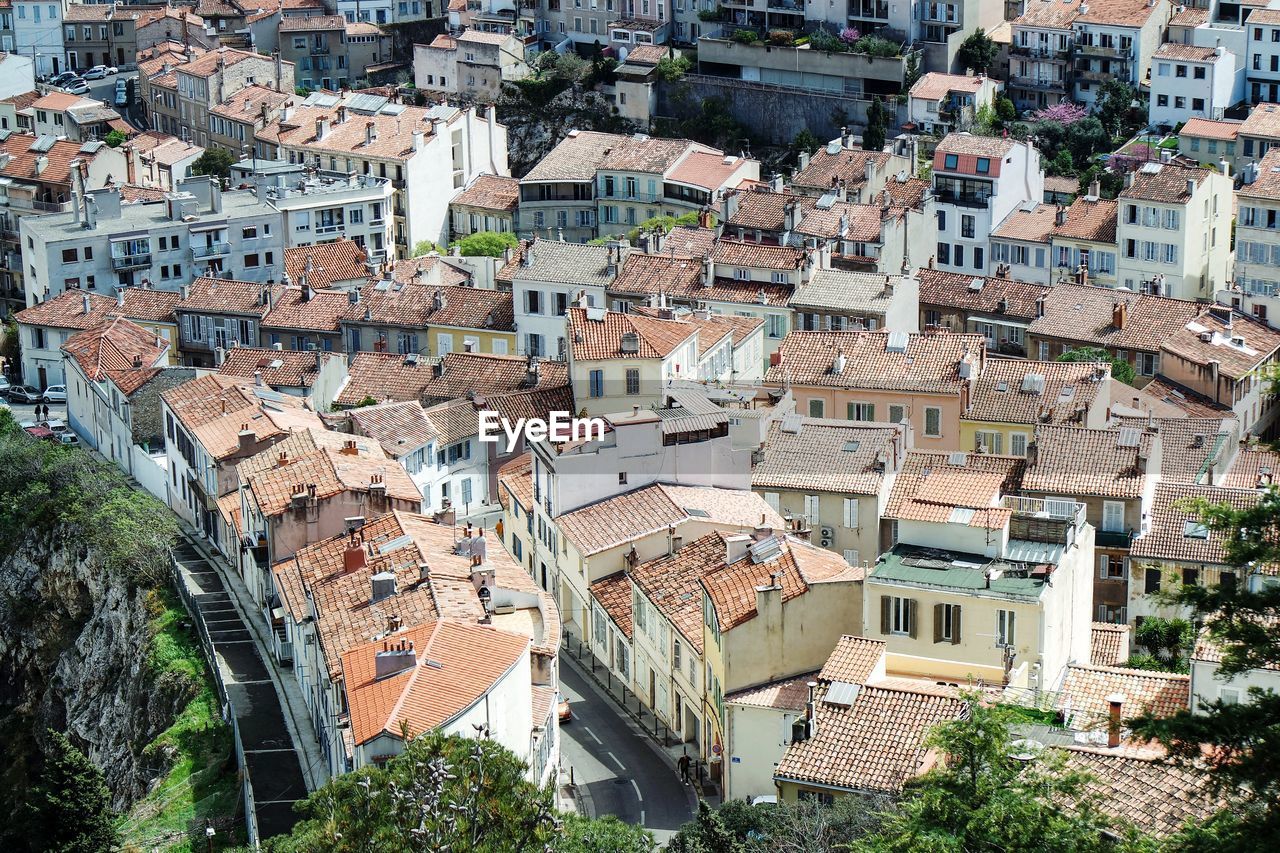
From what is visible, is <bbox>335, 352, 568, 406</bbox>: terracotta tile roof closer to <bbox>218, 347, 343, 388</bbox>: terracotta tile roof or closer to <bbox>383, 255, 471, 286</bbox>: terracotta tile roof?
<bbox>218, 347, 343, 388</bbox>: terracotta tile roof

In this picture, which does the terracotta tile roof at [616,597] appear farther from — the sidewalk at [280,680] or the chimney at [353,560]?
the sidewalk at [280,680]

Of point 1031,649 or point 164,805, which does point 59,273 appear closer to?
point 164,805

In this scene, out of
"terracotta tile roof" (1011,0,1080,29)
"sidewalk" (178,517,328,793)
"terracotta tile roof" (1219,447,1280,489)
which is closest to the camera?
"sidewalk" (178,517,328,793)

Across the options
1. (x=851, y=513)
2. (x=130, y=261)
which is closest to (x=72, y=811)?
(x=851, y=513)

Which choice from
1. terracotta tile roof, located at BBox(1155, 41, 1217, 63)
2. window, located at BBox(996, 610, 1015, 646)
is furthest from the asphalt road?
terracotta tile roof, located at BBox(1155, 41, 1217, 63)

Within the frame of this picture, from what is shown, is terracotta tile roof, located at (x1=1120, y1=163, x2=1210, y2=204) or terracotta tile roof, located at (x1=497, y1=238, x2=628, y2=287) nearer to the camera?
terracotta tile roof, located at (x1=497, y1=238, x2=628, y2=287)

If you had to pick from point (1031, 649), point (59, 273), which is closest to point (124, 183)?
point (59, 273)

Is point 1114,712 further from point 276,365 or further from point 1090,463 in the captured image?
point 276,365
